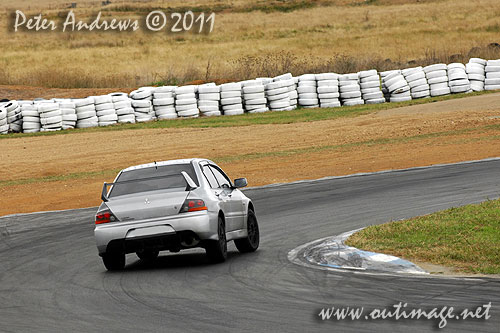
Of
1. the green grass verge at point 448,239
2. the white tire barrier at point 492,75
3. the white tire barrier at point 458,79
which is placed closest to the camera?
the green grass verge at point 448,239

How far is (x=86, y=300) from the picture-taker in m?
9.71

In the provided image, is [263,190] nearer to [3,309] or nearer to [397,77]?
[3,309]

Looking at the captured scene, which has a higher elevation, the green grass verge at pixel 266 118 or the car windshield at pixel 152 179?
the car windshield at pixel 152 179

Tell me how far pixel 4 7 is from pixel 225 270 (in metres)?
137

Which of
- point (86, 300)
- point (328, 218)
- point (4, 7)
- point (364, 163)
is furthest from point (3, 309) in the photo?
point (4, 7)

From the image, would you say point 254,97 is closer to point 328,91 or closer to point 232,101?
point 232,101

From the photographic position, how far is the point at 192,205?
1145cm

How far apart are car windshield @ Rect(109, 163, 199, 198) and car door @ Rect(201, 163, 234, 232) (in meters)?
0.33

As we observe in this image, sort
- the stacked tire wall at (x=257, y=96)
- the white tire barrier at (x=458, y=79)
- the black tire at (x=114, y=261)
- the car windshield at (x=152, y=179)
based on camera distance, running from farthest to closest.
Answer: the white tire barrier at (x=458, y=79)
the stacked tire wall at (x=257, y=96)
the car windshield at (x=152, y=179)
the black tire at (x=114, y=261)

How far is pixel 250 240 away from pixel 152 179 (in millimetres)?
1756

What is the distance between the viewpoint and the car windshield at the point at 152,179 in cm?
1206

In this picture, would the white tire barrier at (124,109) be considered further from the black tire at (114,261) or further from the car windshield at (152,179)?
the black tire at (114,261)

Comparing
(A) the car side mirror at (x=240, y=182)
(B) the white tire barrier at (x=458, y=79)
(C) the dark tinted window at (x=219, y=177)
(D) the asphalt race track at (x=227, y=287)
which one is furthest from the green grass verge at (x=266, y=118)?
(A) the car side mirror at (x=240, y=182)

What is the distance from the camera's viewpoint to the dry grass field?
5347 centimetres
